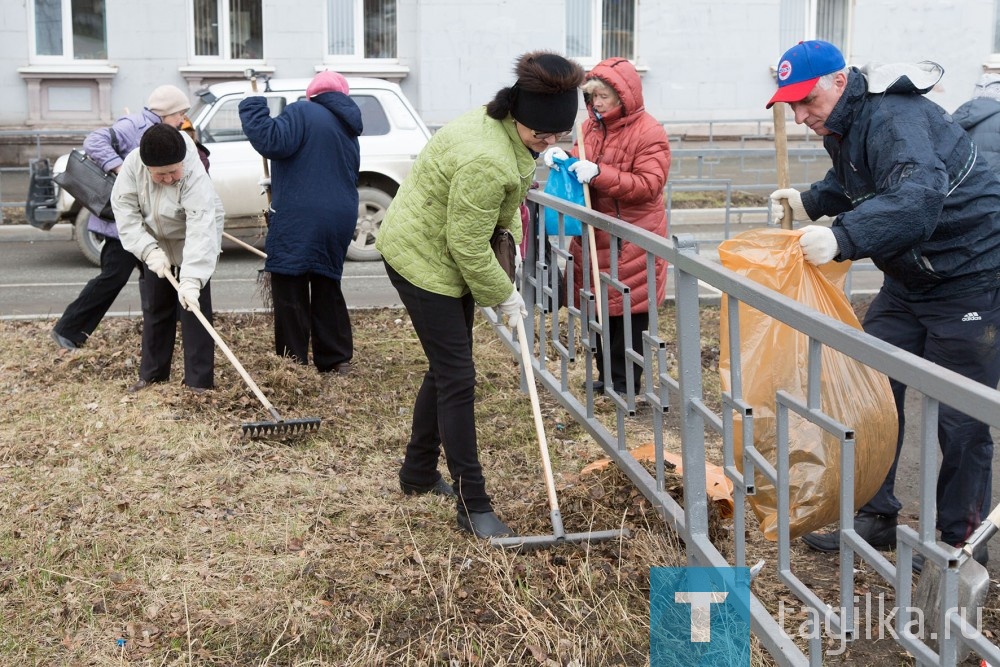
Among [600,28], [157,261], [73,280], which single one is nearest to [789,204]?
[157,261]

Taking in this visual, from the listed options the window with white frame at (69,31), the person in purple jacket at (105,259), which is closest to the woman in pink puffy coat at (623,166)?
the person in purple jacket at (105,259)

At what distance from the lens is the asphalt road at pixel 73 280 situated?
8.58m

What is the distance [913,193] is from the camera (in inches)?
130

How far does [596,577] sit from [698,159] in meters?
8.95

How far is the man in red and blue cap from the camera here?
3355 mm

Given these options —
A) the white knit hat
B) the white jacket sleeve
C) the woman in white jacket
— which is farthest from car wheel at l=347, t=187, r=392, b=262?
the white knit hat

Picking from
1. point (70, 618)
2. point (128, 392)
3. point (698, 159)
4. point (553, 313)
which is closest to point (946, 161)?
point (553, 313)

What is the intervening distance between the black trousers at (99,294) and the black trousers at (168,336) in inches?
35.3

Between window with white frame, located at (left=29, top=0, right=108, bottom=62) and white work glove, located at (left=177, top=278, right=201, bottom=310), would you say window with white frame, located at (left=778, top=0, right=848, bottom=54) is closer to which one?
window with white frame, located at (left=29, top=0, right=108, bottom=62)

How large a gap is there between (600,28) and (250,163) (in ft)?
31.2

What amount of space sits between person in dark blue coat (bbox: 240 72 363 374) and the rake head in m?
1.17

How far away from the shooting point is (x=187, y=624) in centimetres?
348

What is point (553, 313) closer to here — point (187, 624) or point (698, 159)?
point (187, 624)

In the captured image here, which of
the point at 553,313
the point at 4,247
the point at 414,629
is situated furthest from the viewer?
the point at 4,247
